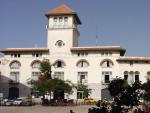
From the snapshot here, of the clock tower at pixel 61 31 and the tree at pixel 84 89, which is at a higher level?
the clock tower at pixel 61 31

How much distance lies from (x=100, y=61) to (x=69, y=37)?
7.27 meters

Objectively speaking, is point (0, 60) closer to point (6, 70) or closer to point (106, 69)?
point (6, 70)

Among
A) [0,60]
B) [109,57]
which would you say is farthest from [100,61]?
[0,60]

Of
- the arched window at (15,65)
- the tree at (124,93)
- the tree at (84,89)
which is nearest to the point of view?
the tree at (124,93)

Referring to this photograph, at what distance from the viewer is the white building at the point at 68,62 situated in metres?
76.9

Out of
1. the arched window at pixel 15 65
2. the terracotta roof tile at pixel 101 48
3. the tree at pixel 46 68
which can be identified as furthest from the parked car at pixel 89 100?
the arched window at pixel 15 65

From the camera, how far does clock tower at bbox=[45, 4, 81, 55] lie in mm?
79875

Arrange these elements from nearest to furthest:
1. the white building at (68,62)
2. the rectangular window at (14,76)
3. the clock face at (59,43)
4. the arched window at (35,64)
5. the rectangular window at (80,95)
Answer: the white building at (68,62), the rectangular window at (80,95), the arched window at (35,64), the clock face at (59,43), the rectangular window at (14,76)

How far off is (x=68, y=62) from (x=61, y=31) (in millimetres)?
5919

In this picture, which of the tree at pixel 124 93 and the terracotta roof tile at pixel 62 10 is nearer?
the tree at pixel 124 93

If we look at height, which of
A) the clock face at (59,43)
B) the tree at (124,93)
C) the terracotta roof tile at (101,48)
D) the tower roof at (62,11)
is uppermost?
the tower roof at (62,11)

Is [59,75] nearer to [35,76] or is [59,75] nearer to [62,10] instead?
[35,76]

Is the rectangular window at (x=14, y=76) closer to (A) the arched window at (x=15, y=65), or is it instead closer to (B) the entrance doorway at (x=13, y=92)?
(A) the arched window at (x=15, y=65)

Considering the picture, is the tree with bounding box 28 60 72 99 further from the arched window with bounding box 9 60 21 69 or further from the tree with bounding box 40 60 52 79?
the arched window with bounding box 9 60 21 69
